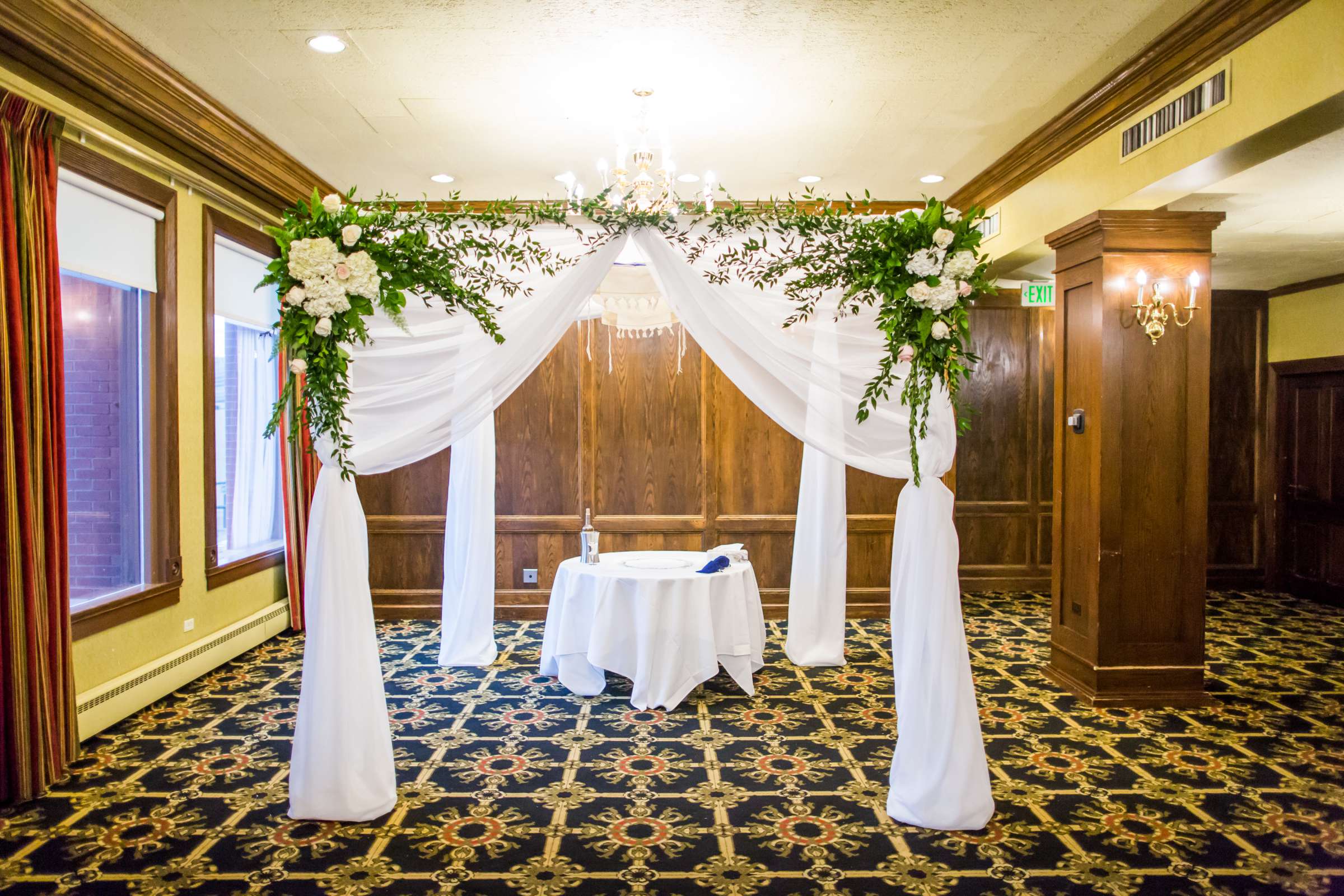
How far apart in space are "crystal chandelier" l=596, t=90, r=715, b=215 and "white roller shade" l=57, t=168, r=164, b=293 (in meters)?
2.56

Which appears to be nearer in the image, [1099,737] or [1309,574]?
[1099,737]

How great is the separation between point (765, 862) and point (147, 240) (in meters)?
4.60

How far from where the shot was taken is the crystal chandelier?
3.95 meters

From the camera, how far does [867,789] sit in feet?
12.4

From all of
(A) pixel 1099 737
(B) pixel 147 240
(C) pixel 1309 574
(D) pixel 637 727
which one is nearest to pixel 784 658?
(D) pixel 637 727

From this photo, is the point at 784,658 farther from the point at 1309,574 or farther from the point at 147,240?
the point at 1309,574

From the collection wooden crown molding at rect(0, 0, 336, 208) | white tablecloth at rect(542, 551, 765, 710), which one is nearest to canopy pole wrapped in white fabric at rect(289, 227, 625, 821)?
white tablecloth at rect(542, 551, 765, 710)

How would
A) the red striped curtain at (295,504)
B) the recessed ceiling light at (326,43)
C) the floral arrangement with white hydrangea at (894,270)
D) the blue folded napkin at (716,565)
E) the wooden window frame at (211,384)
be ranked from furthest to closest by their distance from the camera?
the red striped curtain at (295,504) < the wooden window frame at (211,384) < the blue folded napkin at (716,565) < the recessed ceiling light at (326,43) < the floral arrangement with white hydrangea at (894,270)

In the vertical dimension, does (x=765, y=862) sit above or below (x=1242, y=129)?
below

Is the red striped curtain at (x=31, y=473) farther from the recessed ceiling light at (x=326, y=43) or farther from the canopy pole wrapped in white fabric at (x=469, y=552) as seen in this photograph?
the canopy pole wrapped in white fabric at (x=469, y=552)

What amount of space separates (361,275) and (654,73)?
2003 mm

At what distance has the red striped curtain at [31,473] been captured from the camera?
3590mm

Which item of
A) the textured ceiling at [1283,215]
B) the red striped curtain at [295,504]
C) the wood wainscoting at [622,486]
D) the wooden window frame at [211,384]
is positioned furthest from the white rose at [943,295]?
the red striped curtain at [295,504]

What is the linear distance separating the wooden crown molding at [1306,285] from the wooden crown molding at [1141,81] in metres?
3.78
